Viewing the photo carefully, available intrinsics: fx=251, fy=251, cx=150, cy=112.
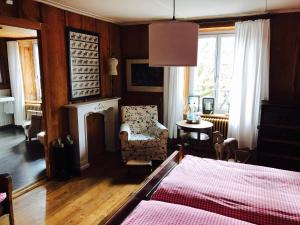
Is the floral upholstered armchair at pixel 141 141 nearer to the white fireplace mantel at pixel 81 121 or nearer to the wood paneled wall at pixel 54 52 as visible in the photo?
the white fireplace mantel at pixel 81 121

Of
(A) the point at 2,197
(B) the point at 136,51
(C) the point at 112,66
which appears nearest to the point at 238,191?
(A) the point at 2,197

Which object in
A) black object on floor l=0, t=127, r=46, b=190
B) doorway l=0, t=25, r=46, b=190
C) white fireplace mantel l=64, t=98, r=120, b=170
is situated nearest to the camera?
black object on floor l=0, t=127, r=46, b=190

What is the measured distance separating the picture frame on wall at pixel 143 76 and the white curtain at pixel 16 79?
312 cm

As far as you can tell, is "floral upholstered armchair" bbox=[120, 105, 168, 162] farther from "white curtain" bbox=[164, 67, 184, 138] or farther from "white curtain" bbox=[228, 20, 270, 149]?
"white curtain" bbox=[228, 20, 270, 149]

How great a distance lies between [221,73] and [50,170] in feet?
10.6

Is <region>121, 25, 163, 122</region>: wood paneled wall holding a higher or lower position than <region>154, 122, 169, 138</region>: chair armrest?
higher

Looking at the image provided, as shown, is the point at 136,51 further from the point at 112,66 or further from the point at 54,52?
the point at 54,52

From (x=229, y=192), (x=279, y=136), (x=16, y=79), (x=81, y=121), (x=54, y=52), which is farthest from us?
(x=16, y=79)

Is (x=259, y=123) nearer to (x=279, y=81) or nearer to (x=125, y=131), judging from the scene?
(x=279, y=81)

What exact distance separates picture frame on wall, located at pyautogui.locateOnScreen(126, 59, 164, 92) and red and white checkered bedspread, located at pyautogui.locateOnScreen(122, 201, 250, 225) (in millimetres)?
3343

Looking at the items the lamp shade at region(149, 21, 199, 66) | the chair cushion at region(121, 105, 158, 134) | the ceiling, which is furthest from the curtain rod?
the ceiling

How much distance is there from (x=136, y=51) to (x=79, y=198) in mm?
2940

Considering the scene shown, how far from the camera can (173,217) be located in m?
1.51

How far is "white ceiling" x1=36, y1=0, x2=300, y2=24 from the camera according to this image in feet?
10.6
